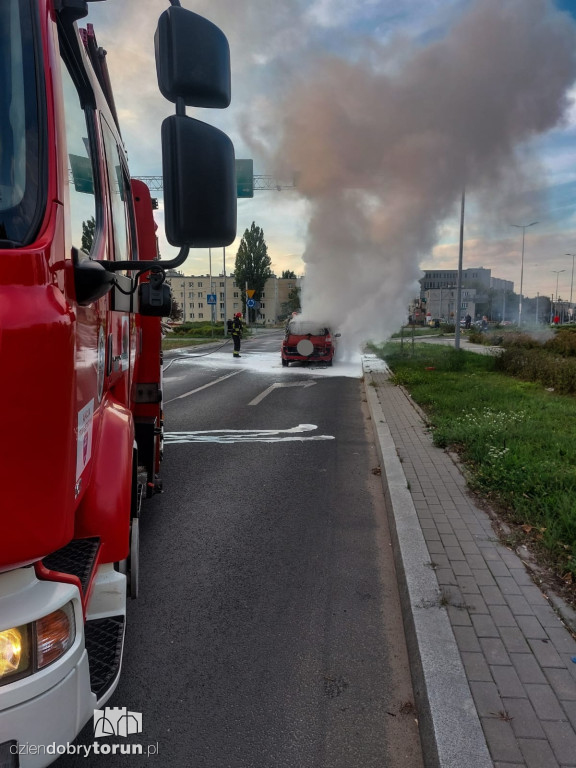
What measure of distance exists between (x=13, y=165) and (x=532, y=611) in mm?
3148

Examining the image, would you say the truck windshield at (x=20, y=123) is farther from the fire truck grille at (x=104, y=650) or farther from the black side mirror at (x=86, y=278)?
the fire truck grille at (x=104, y=650)

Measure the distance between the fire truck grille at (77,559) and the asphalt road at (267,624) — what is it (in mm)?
991

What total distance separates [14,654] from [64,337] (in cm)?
81

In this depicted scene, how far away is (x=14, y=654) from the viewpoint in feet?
4.55

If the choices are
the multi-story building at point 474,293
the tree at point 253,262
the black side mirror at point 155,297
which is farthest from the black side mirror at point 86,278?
the tree at point 253,262

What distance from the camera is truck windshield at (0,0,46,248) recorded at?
1.45m

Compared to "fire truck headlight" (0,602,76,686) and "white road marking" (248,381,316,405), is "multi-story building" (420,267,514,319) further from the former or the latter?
"fire truck headlight" (0,602,76,686)

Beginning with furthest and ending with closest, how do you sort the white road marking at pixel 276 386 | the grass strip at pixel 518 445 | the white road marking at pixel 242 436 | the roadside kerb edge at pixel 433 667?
the white road marking at pixel 276 386 → the white road marking at pixel 242 436 → the grass strip at pixel 518 445 → the roadside kerb edge at pixel 433 667

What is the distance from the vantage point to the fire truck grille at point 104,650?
167 cm

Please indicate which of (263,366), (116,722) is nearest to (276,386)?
(263,366)

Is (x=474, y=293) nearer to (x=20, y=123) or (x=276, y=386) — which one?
(x=276, y=386)

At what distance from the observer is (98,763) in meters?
2.17

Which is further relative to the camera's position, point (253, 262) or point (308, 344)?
point (253, 262)

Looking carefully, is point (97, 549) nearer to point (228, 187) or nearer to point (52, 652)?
point (52, 652)
